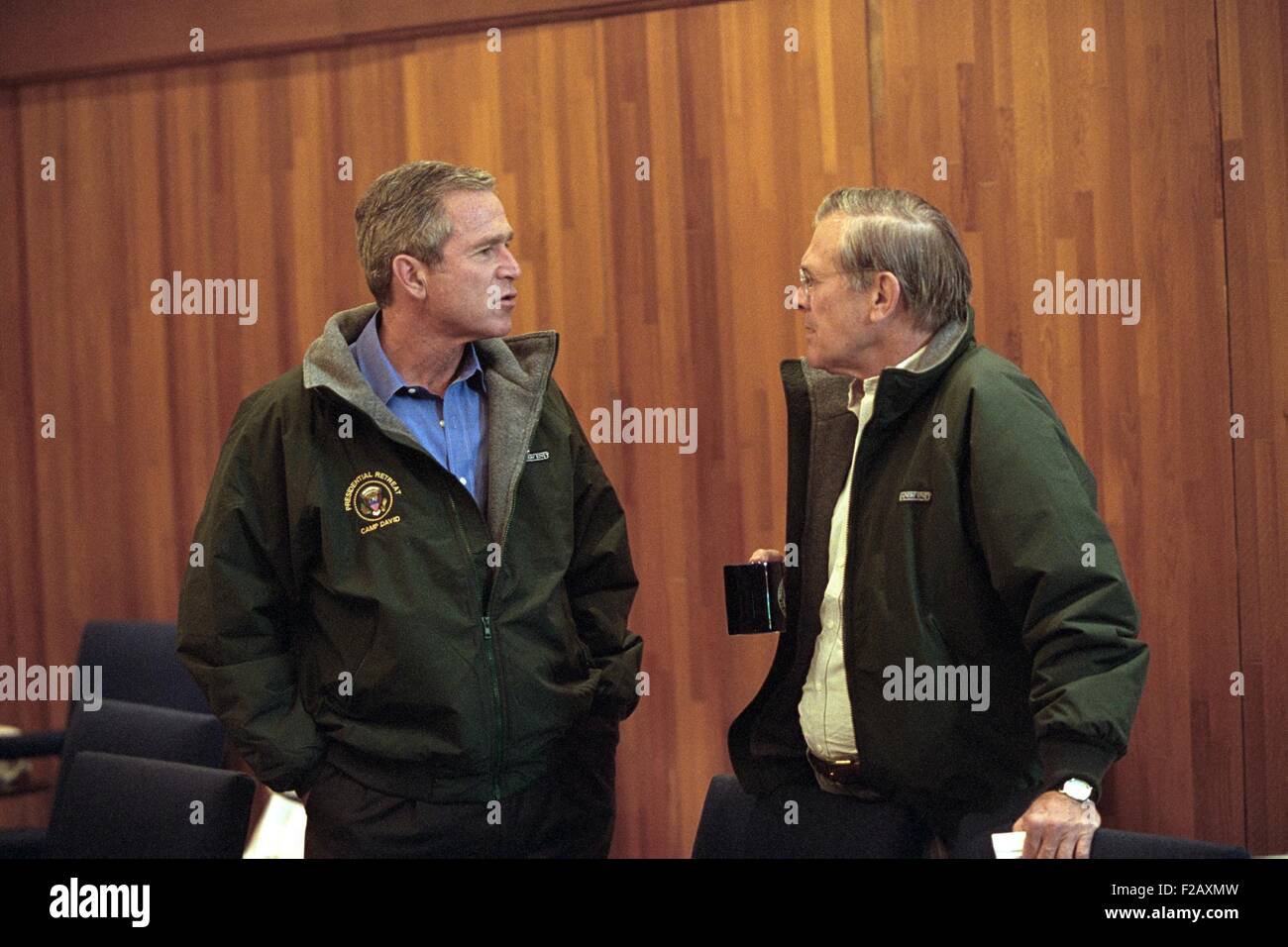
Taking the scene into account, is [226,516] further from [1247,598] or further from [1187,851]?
[1247,598]

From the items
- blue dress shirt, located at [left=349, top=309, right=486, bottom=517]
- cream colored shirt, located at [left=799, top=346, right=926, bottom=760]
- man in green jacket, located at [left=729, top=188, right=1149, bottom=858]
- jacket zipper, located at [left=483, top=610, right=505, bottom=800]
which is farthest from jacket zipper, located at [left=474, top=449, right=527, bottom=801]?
cream colored shirt, located at [left=799, top=346, right=926, bottom=760]

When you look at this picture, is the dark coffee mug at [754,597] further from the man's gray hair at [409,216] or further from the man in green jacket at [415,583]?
the man's gray hair at [409,216]

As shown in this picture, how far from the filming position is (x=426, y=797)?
260cm

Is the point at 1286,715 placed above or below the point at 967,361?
below

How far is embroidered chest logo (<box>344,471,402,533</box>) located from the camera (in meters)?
2.62

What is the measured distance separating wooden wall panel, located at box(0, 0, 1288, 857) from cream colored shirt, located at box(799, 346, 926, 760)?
1.58 m

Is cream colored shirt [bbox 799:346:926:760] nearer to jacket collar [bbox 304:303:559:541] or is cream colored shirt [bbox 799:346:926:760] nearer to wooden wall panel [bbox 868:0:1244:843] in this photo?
jacket collar [bbox 304:303:559:541]

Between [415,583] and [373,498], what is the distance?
18 cm

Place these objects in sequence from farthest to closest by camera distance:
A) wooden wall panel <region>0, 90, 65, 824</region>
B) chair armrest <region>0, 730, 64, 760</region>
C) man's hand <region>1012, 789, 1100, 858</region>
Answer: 1. wooden wall panel <region>0, 90, 65, 824</region>
2. chair armrest <region>0, 730, 64, 760</region>
3. man's hand <region>1012, 789, 1100, 858</region>

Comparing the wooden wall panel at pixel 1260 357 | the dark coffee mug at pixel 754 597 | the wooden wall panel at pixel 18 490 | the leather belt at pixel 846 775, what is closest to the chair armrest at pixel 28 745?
the wooden wall panel at pixel 18 490

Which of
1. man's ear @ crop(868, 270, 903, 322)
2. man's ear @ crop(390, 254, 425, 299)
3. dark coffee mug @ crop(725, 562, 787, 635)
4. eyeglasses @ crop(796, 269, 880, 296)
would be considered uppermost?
man's ear @ crop(390, 254, 425, 299)
